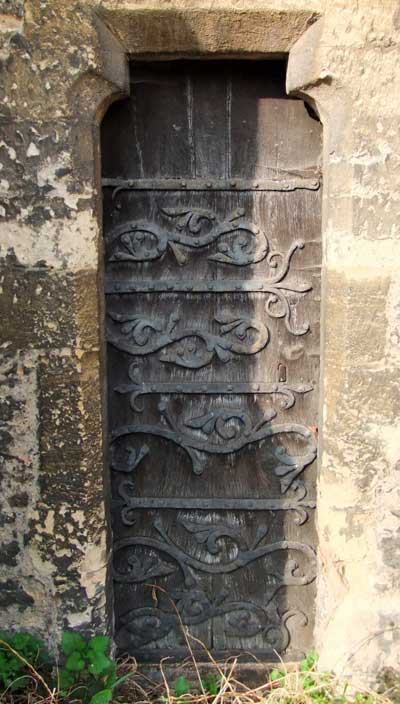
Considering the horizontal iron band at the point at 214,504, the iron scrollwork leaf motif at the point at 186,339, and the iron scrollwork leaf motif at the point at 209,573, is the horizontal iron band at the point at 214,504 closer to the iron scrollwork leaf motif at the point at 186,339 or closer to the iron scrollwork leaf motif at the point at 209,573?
the iron scrollwork leaf motif at the point at 209,573

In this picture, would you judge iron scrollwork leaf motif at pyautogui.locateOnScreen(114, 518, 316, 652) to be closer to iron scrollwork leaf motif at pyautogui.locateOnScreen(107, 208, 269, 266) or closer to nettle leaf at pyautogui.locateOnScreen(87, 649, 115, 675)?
nettle leaf at pyautogui.locateOnScreen(87, 649, 115, 675)

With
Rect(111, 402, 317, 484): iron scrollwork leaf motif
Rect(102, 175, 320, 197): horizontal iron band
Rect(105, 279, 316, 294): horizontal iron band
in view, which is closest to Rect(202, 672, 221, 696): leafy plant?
Rect(111, 402, 317, 484): iron scrollwork leaf motif

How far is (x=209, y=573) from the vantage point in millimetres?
2271

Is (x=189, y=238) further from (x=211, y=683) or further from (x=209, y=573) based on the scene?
(x=211, y=683)

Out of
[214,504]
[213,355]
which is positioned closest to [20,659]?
[214,504]

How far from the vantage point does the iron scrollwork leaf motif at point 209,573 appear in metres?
2.24

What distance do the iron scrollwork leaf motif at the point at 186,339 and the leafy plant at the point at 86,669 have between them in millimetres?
978

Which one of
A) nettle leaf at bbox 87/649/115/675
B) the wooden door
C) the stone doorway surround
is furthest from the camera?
the wooden door

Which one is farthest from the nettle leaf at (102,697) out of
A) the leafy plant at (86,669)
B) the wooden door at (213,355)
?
the wooden door at (213,355)

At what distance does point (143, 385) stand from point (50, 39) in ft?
3.71

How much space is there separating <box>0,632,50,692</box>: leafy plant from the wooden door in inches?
12.9

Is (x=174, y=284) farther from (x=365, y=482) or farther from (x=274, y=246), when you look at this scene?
(x=365, y=482)

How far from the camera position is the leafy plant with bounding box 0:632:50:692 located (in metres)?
1.97

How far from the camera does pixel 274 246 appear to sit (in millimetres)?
2125
